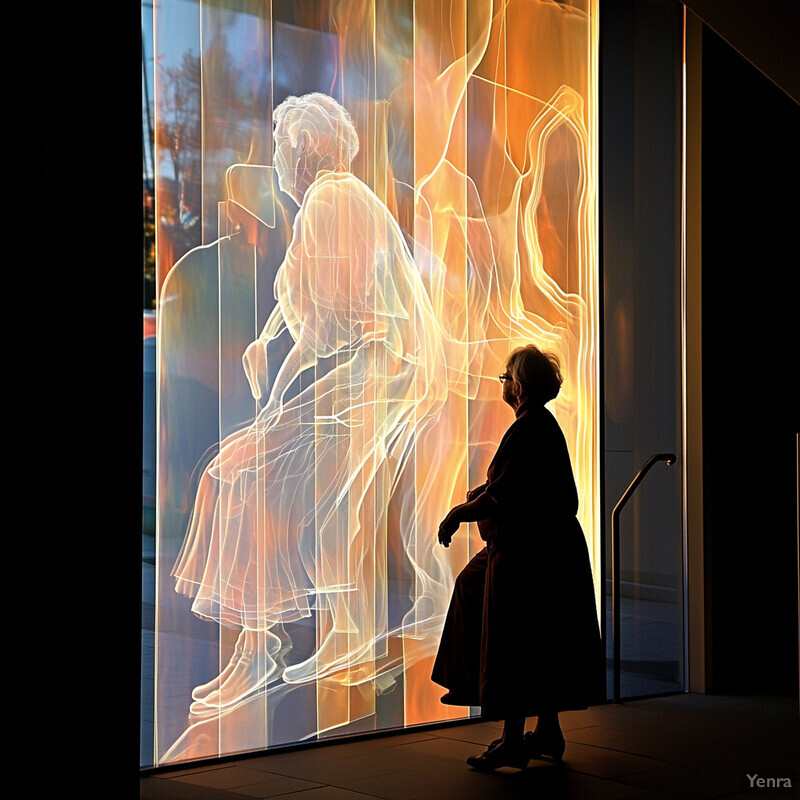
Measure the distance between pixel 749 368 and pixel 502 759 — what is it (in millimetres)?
2675

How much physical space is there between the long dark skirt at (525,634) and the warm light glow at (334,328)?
1.35ft

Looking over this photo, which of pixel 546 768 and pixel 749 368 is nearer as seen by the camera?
pixel 546 768

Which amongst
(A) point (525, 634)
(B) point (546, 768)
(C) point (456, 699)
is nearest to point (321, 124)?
(A) point (525, 634)

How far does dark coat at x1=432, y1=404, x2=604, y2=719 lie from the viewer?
13.5 ft

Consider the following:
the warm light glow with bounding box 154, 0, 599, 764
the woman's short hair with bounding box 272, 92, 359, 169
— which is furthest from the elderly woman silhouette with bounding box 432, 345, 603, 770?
the woman's short hair with bounding box 272, 92, 359, 169

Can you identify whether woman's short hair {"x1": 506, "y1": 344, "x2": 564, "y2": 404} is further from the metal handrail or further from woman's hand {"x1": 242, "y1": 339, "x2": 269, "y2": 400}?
the metal handrail

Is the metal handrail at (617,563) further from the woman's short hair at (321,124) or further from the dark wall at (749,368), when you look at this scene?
the woman's short hair at (321,124)

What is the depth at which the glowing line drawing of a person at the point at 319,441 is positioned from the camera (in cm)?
421

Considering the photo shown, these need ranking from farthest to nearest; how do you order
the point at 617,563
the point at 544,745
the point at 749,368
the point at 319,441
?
1. the point at 749,368
2. the point at 617,563
3. the point at 319,441
4. the point at 544,745

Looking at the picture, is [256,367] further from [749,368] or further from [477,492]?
[749,368]

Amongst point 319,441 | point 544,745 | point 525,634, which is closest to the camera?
point 525,634

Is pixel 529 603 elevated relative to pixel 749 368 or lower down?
lower down

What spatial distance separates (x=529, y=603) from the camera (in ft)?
13.7
